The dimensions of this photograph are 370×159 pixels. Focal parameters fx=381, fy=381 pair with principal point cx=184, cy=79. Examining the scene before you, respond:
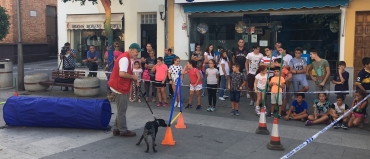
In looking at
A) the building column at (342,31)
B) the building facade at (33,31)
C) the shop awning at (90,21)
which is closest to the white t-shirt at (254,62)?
the building column at (342,31)

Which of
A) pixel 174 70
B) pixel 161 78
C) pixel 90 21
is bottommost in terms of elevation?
pixel 161 78

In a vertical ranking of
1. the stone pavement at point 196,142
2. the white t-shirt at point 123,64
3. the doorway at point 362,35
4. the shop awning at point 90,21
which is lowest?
the stone pavement at point 196,142

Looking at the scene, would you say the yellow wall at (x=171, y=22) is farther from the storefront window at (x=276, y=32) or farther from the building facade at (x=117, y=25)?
the storefront window at (x=276, y=32)

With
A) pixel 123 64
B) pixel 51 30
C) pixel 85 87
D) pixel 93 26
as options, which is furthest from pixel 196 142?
pixel 51 30

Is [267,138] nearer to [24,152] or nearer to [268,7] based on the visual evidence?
[24,152]

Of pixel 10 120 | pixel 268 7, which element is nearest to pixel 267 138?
pixel 10 120

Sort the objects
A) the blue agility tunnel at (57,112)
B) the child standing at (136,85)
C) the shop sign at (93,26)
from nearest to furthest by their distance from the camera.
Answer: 1. the blue agility tunnel at (57,112)
2. the child standing at (136,85)
3. the shop sign at (93,26)

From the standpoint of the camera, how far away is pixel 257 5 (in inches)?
529

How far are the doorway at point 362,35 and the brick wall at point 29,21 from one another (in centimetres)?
2080

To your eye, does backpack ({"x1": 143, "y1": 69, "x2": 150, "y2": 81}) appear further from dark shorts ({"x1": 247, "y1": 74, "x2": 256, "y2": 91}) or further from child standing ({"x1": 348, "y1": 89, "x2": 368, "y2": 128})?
child standing ({"x1": 348, "y1": 89, "x2": 368, "y2": 128})

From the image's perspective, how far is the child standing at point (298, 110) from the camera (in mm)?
9227

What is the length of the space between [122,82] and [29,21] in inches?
831

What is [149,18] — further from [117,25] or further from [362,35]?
[362,35]

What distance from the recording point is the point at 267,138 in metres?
7.63
